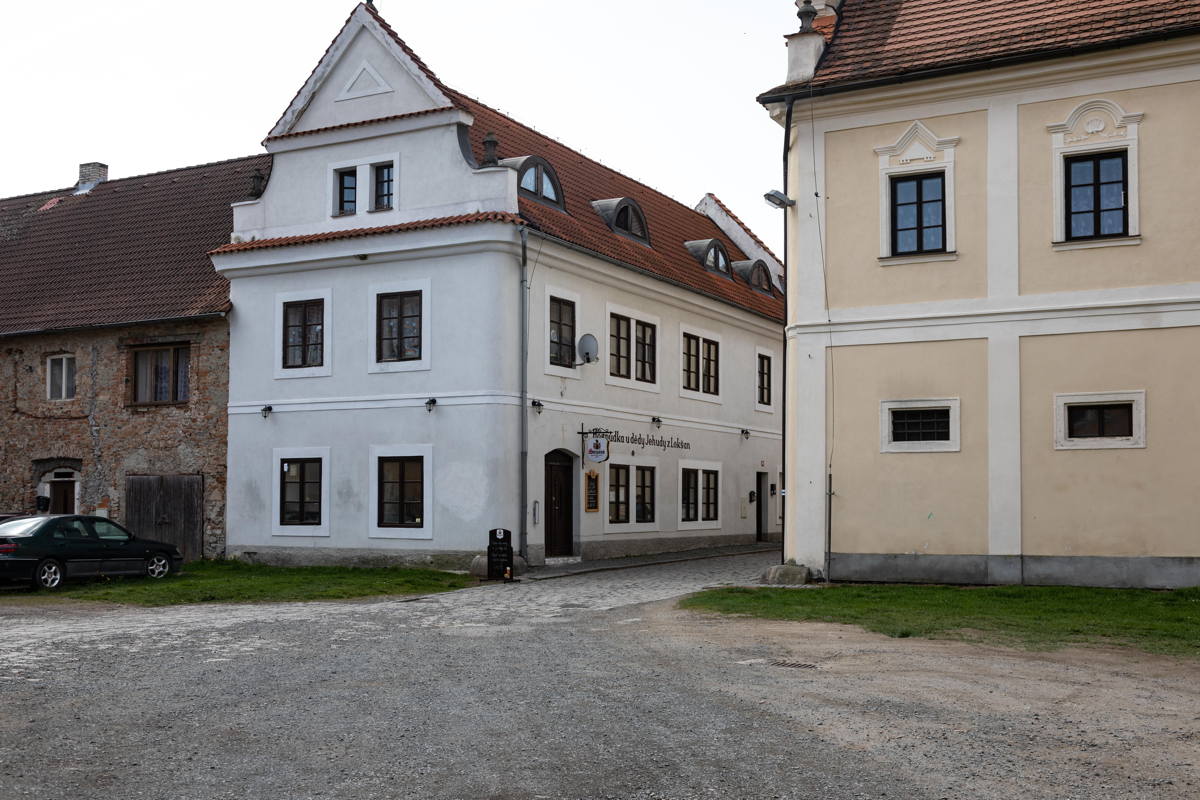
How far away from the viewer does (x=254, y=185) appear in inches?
1056

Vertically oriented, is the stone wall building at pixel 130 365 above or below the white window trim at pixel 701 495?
above

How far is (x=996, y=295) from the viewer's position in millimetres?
18172

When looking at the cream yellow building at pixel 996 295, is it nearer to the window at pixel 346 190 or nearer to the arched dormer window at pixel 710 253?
the window at pixel 346 190

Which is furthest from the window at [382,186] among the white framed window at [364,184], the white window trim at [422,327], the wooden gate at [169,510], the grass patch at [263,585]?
the grass patch at [263,585]

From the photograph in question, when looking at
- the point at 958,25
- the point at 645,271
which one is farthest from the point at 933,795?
the point at 645,271

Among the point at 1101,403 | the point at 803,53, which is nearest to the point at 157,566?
the point at 803,53

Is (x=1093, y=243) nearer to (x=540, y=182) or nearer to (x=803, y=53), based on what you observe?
(x=803, y=53)

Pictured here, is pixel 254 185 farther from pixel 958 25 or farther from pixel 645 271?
pixel 958 25

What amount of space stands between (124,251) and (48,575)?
1227 centimetres

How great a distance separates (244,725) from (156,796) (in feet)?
6.10

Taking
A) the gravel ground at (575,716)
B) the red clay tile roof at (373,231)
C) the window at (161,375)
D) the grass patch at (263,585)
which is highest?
the red clay tile roof at (373,231)

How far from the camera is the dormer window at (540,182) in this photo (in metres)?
25.7

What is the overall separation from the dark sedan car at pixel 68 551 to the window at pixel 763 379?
1771 centimetres

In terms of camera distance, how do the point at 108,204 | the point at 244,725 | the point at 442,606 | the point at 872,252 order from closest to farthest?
the point at 244,725
the point at 442,606
the point at 872,252
the point at 108,204
